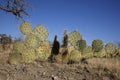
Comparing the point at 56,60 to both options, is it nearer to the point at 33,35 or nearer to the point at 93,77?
the point at 33,35

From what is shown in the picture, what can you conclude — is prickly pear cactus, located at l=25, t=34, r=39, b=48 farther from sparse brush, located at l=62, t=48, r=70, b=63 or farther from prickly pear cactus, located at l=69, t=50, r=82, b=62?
prickly pear cactus, located at l=69, t=50, r=82, b=62

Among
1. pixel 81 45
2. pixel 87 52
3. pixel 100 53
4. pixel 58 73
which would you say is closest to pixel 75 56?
pixel 81 45

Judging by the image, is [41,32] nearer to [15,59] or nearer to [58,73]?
[15,59]

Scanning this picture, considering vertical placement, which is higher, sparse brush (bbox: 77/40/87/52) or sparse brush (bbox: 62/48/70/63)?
sparse brush (bbox: 77/40/87/52)

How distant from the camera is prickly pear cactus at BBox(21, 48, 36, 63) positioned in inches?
362

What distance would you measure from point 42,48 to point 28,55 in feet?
2.34

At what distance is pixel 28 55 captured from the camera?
9.26 metres

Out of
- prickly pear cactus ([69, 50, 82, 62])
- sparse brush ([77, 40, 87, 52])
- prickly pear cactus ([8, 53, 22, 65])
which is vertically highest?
sparse brush ([77, 40, 87, 52])

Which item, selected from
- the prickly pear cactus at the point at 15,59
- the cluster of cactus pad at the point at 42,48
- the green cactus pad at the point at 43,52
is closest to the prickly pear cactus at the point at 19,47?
the cluster of cactus pad at the point at 42,48

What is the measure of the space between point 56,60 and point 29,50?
3.77 ft

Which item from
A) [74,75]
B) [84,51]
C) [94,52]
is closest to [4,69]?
[74,75]

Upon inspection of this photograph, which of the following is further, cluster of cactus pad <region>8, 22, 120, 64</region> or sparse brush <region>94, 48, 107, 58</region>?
sparse brush <region>94, 48, 107, 58</region>

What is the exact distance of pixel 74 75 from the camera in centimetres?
714

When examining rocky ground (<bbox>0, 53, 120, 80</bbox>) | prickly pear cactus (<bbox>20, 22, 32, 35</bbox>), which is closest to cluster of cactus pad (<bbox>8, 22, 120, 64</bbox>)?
prickly pear cactus (<bbox>20, 22, 32, 35</bbox>)
